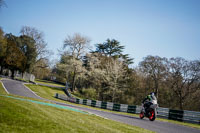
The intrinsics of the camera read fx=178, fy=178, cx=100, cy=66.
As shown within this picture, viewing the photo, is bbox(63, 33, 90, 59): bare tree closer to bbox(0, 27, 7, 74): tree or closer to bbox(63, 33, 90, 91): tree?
bbox(63, 33, 90, 91): tree

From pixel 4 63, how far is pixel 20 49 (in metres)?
6.31

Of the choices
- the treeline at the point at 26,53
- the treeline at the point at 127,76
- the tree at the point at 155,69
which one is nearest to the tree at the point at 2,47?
the treeline at the point at 26,53

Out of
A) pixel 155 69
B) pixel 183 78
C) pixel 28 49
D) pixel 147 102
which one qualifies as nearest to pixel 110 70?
pixel 155 69

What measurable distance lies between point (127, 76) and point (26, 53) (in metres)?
31.6

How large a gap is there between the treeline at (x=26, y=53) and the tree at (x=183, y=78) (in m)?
35.4

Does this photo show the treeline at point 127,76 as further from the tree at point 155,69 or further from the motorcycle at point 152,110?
the motorcycle at point 152,110

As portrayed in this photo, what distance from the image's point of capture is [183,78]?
110ft

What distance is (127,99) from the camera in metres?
43.3

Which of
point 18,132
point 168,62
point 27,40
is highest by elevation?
point 27,40

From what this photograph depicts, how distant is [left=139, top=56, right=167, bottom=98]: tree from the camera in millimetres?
36469

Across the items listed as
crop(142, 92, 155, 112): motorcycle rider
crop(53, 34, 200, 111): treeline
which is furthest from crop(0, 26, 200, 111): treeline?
crop(142, 92, 155, 112): motorcycle rider

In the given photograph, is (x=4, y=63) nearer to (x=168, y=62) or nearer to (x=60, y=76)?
(x=60, y=76)

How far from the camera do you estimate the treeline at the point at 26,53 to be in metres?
51.7

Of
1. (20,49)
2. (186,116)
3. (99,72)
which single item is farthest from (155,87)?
(20,49)
